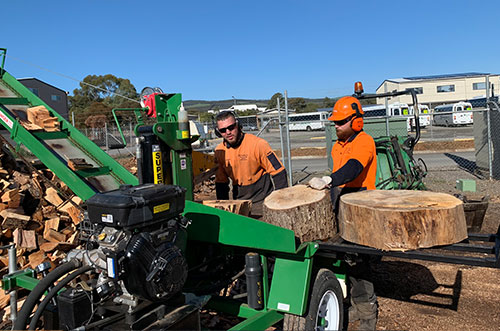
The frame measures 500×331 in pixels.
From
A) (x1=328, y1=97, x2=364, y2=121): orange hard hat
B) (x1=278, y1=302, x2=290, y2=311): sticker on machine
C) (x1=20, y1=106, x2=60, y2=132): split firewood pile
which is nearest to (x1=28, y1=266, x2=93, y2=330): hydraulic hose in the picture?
(x1=278, y1=302, x2=290, y2=311): sticker on machine

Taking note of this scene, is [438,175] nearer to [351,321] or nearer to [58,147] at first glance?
[351,321]

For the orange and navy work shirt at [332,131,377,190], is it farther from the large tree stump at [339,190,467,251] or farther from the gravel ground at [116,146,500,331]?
the gravel ground at [116,146,500,331]

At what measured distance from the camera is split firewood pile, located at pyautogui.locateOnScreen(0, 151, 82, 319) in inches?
205

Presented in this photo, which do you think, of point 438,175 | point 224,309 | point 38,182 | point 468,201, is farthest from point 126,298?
point 438,175

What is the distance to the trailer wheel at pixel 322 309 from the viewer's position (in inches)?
115

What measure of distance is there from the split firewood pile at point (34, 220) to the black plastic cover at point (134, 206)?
272cm

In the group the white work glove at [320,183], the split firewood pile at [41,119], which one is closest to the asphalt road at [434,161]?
the split firewood pile at [41,119]

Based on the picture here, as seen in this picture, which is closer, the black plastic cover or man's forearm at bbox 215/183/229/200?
the black plastic cover

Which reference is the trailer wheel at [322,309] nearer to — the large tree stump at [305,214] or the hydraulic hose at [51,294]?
the large tree stump at [305,214]

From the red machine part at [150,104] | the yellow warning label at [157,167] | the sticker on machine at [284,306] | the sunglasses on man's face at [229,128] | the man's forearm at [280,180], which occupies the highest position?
the red machine part at [150,104]

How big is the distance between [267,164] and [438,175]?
9.91 metres

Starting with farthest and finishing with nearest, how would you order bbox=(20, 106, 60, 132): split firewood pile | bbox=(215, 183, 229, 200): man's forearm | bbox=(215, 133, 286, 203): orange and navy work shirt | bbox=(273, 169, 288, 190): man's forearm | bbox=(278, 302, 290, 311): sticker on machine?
bbox=(20, 106, 60, 132): split firewood pile
bbox=(215, 183, 229, 200): man's forearm
bbox=(215, 133, 286, 203): orange and navy work shirt
bbox=(273, 169, 288, 190): man's forearm
bbox=(278, 302, 290, 311): sticker on machine

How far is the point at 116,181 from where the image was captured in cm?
487

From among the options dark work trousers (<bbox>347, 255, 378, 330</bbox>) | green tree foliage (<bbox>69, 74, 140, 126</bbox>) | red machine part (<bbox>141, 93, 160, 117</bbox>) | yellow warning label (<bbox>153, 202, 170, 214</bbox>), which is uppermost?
green tree foliage (<bbox>69, 74, 140, 126</bbox>)
